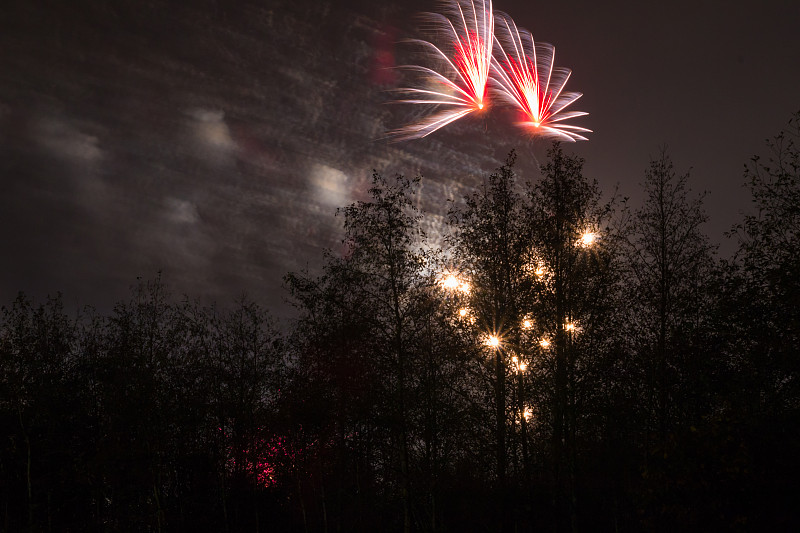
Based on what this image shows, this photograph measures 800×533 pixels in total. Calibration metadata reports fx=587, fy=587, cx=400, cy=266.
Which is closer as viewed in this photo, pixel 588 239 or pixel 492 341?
pixel 492 341

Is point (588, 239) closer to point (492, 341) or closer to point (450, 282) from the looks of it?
point (492, 341)

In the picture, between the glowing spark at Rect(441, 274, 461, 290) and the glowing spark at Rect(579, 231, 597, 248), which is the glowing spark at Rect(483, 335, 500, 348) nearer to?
the glowing spark at Rect(441, 274, 461, 290)

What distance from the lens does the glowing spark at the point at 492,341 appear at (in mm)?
21781

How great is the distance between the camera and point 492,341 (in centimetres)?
2186

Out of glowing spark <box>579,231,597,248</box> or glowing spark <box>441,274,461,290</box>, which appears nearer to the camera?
glowing spark <box>579,231,597,248</box>

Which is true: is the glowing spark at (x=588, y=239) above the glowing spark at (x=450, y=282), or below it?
above

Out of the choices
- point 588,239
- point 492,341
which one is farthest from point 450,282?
point 588,239

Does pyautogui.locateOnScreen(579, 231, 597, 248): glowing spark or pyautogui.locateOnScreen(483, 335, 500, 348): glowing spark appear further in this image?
pyautogui.locateOnScreen(579, 231, 597, 248): glowing spark

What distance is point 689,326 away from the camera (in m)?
22.9

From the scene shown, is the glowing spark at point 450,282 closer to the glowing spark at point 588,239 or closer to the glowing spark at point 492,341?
the glowing spark at point 492,341

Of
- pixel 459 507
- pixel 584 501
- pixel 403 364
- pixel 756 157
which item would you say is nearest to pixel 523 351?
pixel 403 364

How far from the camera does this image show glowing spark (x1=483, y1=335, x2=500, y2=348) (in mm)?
→ 21781

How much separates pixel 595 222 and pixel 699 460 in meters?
9.61

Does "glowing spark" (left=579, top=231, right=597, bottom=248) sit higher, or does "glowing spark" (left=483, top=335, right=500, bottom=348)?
"glowing spark" (left=579, top=231, right=597, bottom=248)
